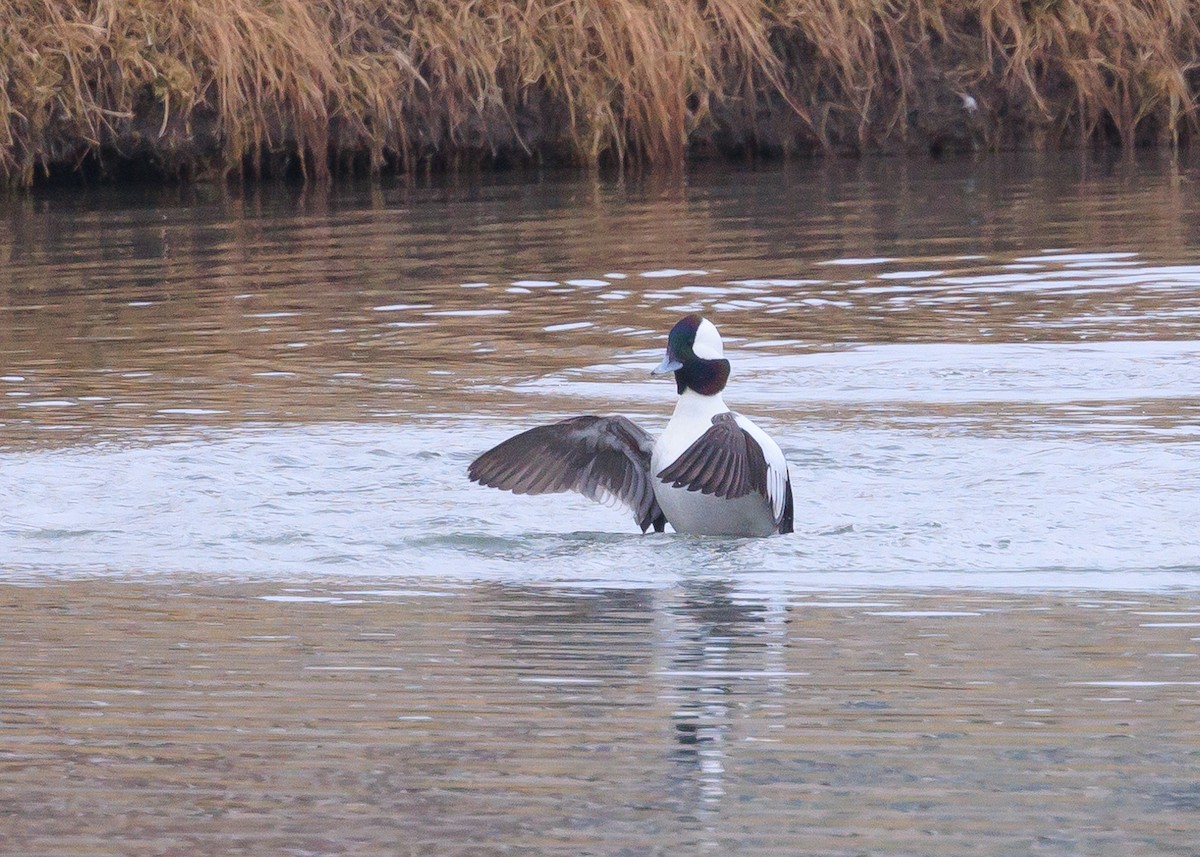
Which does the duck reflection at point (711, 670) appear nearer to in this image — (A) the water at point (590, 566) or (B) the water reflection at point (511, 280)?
(A) the water at point (590, 566)

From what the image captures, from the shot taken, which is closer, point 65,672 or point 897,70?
point 65,672

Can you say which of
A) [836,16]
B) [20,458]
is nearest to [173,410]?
[20,458]

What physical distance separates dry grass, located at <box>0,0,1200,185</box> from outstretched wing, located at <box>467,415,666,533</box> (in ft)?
31.9

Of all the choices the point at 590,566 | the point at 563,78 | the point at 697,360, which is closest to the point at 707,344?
the point at 697,360

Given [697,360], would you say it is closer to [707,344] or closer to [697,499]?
[707,344]

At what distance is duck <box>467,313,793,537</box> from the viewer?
524cm

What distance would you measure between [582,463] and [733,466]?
26.0 inches

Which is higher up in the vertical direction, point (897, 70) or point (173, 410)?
point (897, 70)

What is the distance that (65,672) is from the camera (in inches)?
157

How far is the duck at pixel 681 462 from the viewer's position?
5.24m

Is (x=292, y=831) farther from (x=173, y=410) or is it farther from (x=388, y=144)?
(x=388, y=144)

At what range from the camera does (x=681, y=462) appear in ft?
17.1

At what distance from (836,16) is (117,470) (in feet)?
36.4

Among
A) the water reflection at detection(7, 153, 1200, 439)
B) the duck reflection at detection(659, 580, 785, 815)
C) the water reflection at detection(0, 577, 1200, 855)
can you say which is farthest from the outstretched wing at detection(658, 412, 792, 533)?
the water reflection at detection(7, 153, 1200, 439)
